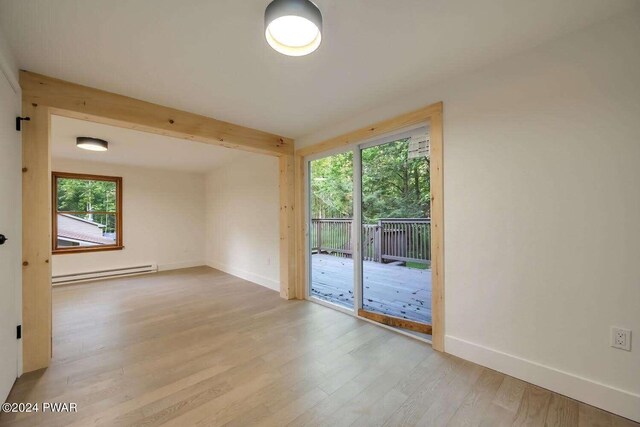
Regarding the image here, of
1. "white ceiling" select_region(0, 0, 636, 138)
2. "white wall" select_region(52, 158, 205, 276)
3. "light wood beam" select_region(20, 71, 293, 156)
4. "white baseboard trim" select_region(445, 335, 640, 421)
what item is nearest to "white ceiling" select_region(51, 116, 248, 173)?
"white wall" select_region(52, 158, 205, 276)

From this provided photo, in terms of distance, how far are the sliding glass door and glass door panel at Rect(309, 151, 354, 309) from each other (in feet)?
0.05

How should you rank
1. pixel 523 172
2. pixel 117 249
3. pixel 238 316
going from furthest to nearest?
pixel 117 249 → pixel 238 316 → pixel 523 172

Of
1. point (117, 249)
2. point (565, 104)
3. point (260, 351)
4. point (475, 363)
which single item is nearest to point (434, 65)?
point (565, 104)

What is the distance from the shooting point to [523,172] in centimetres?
182

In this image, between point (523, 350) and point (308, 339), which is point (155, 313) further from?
point (523, 350)

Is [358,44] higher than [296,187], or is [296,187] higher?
[358,44]

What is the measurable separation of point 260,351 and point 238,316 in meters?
0.93

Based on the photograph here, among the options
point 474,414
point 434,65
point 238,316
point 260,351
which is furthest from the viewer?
point 238,316

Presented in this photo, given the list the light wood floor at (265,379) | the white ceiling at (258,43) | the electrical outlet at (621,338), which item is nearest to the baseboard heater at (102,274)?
the light wood floor at (265,379)

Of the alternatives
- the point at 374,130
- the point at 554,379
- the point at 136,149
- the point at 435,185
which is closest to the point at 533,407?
the point at 554,379

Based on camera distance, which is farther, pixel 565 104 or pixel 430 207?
pixel 430 207

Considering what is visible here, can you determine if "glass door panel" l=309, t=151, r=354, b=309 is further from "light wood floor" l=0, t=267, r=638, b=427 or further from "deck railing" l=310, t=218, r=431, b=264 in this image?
"light wood floor" l=0, t=267, r=638, b=427

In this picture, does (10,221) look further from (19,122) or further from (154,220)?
(154,220)

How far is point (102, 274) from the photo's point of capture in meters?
5.01
